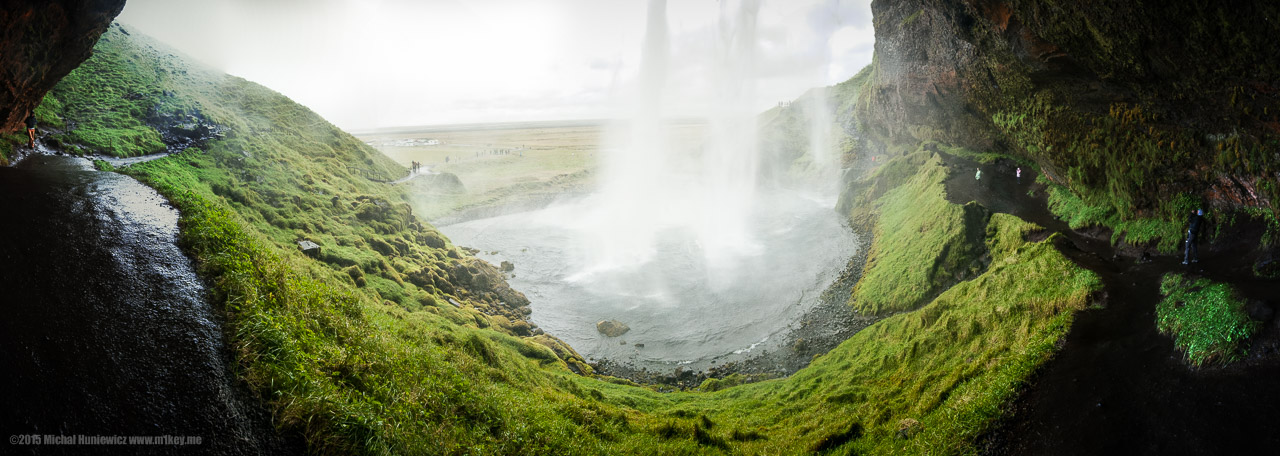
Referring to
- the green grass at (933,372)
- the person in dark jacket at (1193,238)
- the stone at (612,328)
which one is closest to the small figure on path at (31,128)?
the stone at (612,328)

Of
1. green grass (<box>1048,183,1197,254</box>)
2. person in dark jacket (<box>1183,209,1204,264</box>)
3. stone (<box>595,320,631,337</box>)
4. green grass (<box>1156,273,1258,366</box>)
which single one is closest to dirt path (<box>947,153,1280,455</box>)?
green grass (<box>1156,273,1258,366</box>)

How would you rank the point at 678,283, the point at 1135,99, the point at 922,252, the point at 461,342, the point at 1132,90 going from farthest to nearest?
the point at 678,283
the point at 922,252
the point at 1135,99
the point at 1132,90
the point at 461,342

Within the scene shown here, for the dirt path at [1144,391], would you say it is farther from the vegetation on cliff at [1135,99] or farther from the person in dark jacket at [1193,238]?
the vegetation on cliff at [1135,99]

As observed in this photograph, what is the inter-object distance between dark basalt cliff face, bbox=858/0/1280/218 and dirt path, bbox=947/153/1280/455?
284cm

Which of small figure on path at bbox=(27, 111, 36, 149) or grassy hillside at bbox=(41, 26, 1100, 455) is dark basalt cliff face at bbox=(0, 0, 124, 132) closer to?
small figure on path at bbox=(27, 111, 36, 149)

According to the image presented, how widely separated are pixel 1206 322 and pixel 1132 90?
9.37 metres

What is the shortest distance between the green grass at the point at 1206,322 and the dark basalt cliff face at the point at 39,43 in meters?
31.6

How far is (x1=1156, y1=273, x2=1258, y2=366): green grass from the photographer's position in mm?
9805

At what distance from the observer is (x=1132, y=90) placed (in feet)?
51.7

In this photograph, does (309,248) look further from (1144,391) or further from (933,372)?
(1144,391)

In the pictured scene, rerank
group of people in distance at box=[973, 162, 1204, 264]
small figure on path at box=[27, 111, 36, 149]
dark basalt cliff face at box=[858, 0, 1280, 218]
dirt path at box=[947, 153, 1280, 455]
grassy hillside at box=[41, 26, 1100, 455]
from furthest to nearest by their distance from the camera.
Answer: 1. small figure on path at box=[27, 111, 36, 149]
2. group of people in distance at box=[973, 162, 1204, 264]
3. dark basalt cliff face at box=[858, 0, 1280, 218]
4. dirt path at box=[947, 153, 1280, 455]
5. grassy hillside at box=[41, 26, 1100, 455]

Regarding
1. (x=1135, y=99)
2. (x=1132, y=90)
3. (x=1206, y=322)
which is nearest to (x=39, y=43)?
(x=1206, y=322)

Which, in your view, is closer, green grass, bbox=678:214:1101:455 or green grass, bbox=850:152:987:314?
green grass, bbox=678:214:1101:455

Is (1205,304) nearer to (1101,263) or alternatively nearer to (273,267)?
(1101,263)
